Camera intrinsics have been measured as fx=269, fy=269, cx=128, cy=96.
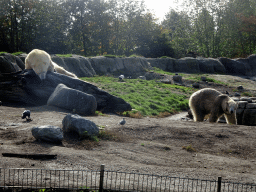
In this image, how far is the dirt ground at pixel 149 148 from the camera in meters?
5.10

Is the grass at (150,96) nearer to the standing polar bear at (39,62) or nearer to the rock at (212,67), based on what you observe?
the standing polar bear at (39,62)

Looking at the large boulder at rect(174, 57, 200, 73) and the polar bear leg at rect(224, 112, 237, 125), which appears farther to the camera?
the large boulder at rect(174, 57, 200, 73)

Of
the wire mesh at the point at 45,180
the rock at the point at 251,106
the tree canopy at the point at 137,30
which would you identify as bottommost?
the wire mesh at the point at 45,180

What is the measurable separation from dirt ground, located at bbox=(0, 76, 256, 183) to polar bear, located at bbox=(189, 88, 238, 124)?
1235 mm

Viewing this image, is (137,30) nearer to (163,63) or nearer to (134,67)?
(163,63)

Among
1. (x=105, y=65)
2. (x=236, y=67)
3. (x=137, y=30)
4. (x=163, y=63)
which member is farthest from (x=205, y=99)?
(x=137, y=30)

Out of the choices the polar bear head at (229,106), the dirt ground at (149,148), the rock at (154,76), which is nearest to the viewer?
the dirt ground at (149,148)

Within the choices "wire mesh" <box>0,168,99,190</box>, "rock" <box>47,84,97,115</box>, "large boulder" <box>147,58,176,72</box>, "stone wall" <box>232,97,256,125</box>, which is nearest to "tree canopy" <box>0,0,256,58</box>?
"large boulder" <box>147,58,176,72</box>

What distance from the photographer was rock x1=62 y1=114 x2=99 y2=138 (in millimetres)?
6676

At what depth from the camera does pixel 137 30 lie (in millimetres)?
36500

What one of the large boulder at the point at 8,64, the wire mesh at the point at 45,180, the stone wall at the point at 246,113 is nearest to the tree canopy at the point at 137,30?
the large boulder at the point at 8,64

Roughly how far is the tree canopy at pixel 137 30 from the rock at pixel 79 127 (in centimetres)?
2122

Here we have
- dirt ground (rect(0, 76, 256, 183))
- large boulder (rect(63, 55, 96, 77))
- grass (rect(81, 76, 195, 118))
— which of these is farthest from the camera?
large boulder (rect(63, 55, 96, 77))

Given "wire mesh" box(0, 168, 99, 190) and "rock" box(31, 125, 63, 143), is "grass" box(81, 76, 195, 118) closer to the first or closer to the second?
"rock" box(31, 125, 63, 143)
